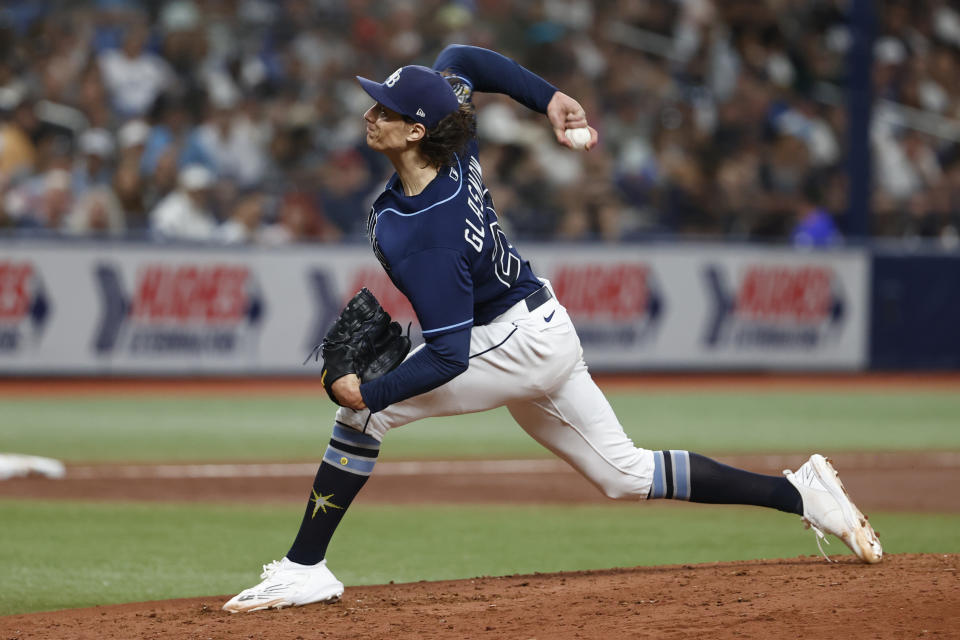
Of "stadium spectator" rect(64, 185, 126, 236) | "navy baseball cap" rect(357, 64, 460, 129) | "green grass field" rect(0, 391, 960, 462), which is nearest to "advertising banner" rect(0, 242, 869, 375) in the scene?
"stadium spectator" rect(64, 185, 126, 236)

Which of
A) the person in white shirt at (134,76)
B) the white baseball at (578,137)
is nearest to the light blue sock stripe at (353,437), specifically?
the white baseball at (578,137)

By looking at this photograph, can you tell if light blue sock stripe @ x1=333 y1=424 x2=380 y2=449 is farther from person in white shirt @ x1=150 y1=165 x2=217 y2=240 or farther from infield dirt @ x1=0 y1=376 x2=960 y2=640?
person in white shirt @ x1=150 y1=165 x2=217 y2=240

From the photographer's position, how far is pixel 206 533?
6871mm

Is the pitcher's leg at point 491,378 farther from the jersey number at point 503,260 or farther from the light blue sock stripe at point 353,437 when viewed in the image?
the jersey number at point 503,260

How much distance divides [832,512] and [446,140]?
2.11m

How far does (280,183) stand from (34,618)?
33.8ft

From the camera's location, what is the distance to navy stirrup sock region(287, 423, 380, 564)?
15.7 ft

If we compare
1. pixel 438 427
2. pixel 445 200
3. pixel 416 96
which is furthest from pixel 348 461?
pixel 438 427

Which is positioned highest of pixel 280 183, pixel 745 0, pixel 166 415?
pixel 745 0

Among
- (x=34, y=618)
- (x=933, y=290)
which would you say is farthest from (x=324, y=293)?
(x=34, y=618)

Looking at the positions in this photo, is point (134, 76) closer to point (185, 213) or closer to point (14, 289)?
point (185, 213)

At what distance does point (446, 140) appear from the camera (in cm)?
466

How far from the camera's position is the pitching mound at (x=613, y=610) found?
4.18 metres

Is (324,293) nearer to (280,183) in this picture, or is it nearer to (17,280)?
(280,183)
